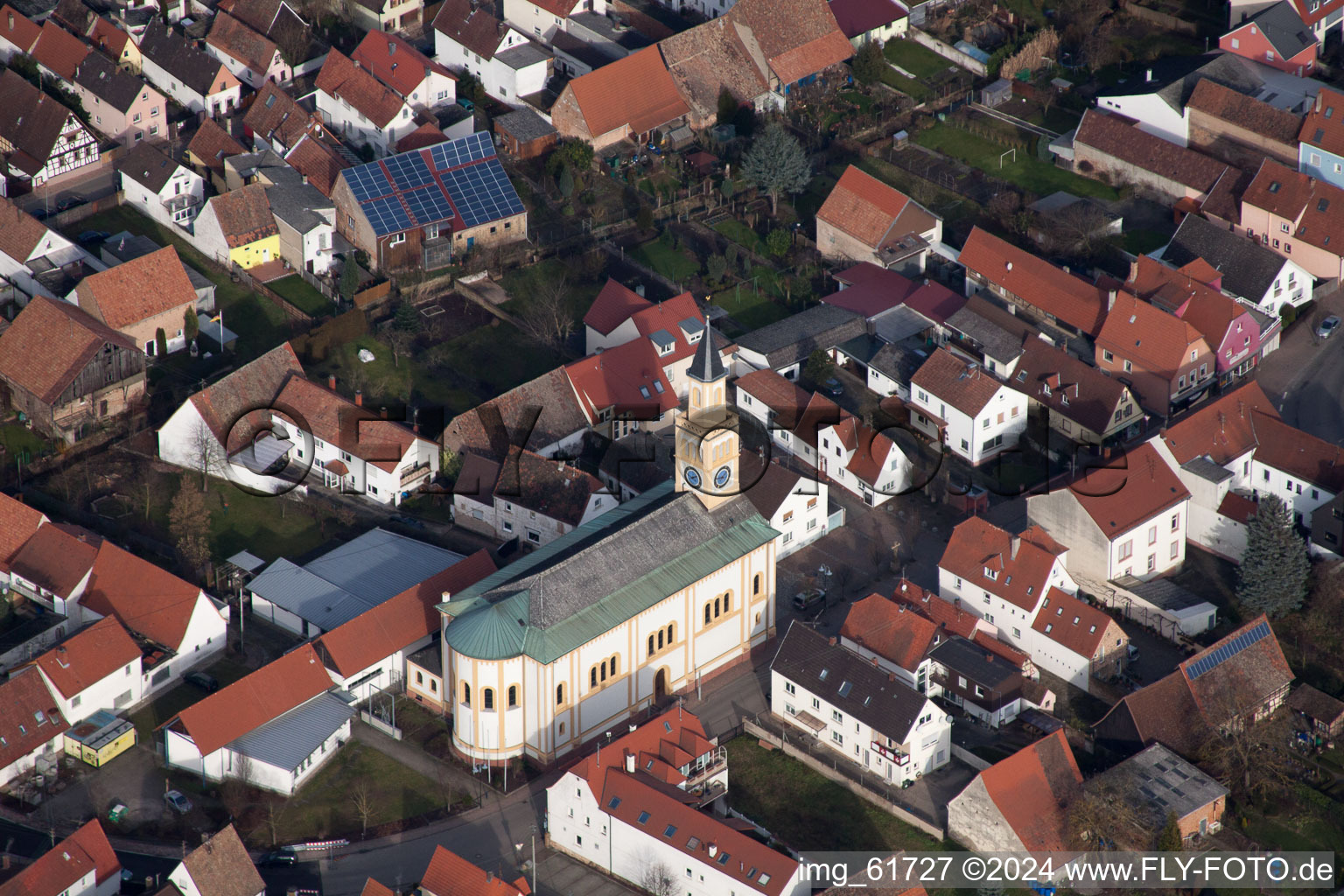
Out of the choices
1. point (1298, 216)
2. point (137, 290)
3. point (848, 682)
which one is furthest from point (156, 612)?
point (1298, 216)

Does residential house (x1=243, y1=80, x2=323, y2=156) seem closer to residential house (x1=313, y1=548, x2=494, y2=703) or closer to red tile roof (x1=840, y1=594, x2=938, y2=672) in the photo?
residential house (x1=313, y1=548, x2=494, y2=703)

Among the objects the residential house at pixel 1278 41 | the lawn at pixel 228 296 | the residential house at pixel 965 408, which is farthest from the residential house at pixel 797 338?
the residential house at pixel 1278 41

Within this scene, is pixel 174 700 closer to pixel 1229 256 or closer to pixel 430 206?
pixel 430 206

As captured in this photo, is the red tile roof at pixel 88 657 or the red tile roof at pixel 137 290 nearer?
the red tile roof at pixel 88 657

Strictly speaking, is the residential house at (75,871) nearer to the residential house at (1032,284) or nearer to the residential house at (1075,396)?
the residential house at (1075,396)

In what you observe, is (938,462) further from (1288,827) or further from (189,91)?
(189,91)

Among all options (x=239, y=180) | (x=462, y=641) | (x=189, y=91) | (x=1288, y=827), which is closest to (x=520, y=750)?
(x=462, y=641)
